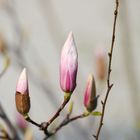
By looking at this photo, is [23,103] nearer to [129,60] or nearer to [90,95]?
[90,95]

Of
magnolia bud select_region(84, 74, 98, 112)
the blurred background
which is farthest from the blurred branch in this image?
magnolia bud select_region(84, 74, 98, 112)

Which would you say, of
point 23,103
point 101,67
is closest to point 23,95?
point 23,103

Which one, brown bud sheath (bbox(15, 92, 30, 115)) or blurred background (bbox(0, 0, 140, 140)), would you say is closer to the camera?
brown bud sheath (bbox(15, 92, 30, 115))

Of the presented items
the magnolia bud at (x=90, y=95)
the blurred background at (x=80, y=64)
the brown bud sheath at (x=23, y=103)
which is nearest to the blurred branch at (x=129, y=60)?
the blurred background at (x=80, y=64)

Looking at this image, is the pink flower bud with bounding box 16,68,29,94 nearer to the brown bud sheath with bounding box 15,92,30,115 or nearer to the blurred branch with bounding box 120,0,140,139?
the brown bud sheath with bounding box 15,92,30,115

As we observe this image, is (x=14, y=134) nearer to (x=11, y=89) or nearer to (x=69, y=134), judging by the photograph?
(x=69, y=134)
